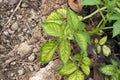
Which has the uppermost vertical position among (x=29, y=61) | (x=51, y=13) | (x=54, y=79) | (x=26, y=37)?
(x=51, y=13)

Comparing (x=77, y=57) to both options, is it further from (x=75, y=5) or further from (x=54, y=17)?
(x=75, y=5)

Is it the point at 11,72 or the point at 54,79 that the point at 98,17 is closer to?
the point at 54,79

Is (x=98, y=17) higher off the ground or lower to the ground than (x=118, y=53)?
higher

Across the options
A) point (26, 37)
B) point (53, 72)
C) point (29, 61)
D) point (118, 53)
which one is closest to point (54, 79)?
point (53, 72)

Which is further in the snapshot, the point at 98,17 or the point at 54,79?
the point at 98,17

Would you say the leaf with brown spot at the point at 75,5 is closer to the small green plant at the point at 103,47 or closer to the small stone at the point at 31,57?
the small green plant at the point at 103,47

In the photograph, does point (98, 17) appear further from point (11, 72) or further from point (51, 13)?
point (11, 72)

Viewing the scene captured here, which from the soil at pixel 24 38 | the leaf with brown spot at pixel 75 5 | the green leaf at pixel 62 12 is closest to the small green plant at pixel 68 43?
the soil at pixel 24 38

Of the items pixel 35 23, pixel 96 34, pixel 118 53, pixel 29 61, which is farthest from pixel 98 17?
pixel 29 61
